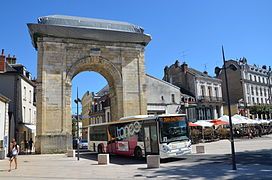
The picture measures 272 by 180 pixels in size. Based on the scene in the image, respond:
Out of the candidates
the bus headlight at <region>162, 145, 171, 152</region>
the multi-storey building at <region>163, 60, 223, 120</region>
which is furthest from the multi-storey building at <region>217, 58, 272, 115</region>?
the bus headlight at <region>162, 145, 171, 152</region>

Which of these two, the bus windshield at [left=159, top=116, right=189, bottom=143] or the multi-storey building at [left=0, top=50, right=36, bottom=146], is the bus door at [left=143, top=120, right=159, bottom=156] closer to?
the bus windshield at [left=159, top=116, right=189, bottom=143]

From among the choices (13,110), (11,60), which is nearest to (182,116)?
(13,110)

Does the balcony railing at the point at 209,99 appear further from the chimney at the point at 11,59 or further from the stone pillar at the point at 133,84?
the chimney at the point at 11,59

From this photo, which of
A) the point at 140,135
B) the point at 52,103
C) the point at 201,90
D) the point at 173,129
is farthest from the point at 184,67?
the point at 173,129

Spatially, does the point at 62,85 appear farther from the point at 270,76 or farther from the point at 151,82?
the point at 270,76

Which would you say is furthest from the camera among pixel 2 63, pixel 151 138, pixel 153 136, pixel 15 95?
pixel 2 63

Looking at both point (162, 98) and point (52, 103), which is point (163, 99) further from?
point (52, 103)

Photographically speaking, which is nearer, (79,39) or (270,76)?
(79,39)

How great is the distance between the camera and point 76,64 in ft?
67.9

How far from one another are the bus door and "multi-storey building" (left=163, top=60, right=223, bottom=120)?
22.8 metres

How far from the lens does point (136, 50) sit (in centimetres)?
2273

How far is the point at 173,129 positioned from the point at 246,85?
118ft

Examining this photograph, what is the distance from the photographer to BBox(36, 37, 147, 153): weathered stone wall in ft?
62.8

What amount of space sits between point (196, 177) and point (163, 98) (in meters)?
24.5
